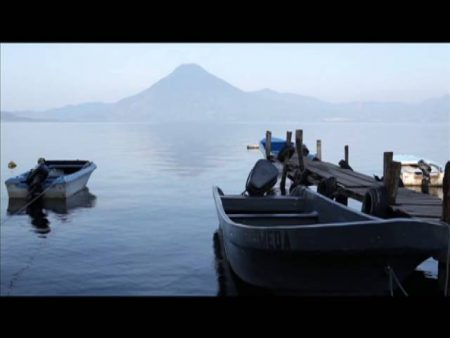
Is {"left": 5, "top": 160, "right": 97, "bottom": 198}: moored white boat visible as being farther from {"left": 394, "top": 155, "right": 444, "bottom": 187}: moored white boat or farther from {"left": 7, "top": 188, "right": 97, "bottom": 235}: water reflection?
{"left": 394, "top": 155, "right": 444, "bottom": 187}: moored white boat

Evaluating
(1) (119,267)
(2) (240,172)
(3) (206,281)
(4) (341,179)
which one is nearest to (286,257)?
(3) (206,281)

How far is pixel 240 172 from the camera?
38938 millimetres

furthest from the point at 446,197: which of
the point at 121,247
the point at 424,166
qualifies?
the point at 424,166

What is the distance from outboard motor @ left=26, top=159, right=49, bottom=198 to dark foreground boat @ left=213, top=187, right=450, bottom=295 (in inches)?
559

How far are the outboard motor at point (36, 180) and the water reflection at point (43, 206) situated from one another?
1.58ft

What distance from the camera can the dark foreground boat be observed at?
8914 mm

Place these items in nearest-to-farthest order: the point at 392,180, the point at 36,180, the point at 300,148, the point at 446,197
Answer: the point at 446,197, the point at 392,180, the point at 36,180, the point at 300,148

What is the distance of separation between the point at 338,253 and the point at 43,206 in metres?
16.4

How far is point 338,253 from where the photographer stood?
9195 mm

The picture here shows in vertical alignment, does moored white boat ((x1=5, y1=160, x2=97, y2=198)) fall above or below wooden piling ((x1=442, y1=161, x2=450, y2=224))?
below

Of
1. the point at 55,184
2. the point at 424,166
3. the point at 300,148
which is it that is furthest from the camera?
the point at 424,166

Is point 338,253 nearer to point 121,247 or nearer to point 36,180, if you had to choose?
point 121,247

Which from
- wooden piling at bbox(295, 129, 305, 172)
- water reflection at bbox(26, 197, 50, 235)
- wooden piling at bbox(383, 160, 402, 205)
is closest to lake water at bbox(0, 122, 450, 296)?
water reflection at bbox(26, 197, 50, 235)
